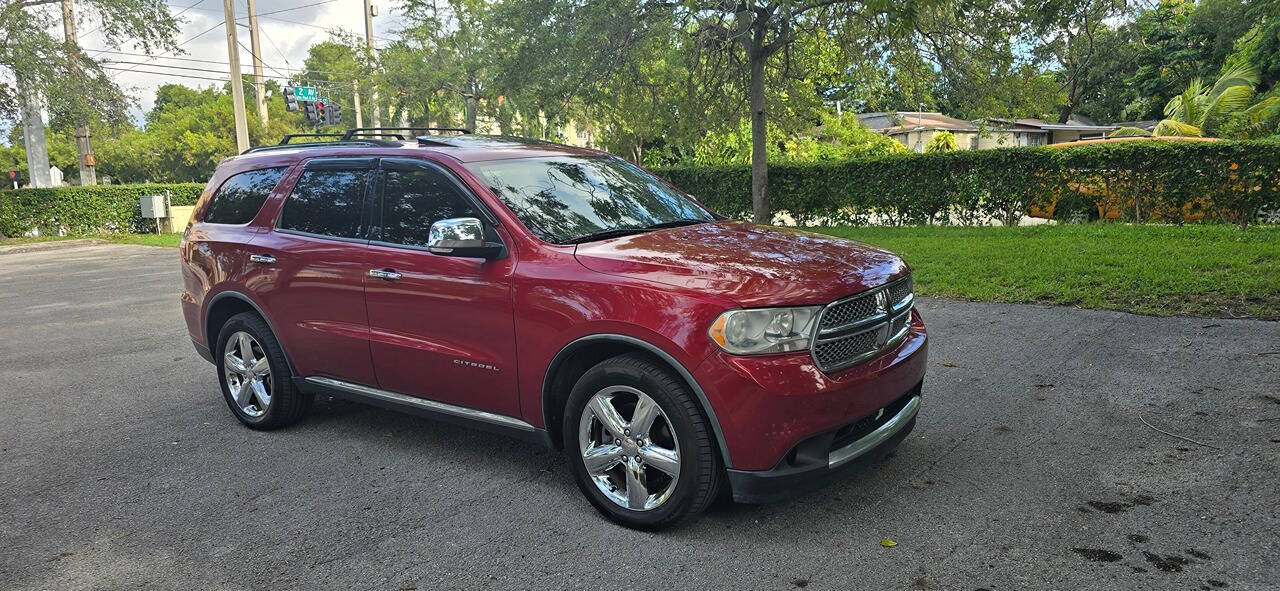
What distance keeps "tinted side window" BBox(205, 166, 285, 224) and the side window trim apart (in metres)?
0.24

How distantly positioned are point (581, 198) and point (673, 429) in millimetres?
1552

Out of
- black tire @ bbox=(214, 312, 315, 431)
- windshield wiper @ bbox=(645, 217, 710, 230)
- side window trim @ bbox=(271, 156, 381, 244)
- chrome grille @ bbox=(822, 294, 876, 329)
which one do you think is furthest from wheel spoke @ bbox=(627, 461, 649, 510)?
black tire @ bbox=(214, 312, 315, 431)

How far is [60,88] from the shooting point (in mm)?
23094

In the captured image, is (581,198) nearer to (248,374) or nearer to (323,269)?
(323,269)

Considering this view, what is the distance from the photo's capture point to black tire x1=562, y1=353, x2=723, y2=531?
3490 mm

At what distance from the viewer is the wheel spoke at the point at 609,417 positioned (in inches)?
146

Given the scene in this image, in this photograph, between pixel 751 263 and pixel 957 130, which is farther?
pixel 957 130

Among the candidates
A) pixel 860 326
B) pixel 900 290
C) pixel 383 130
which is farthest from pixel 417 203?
pixel 900 290

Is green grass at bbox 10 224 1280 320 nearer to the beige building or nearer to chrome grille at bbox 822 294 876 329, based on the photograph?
Result: chrome grille at bbox 822 294 876 329

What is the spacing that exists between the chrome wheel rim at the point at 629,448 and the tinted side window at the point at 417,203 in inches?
49.4

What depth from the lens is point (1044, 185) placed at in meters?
13.0

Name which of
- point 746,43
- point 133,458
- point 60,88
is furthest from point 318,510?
point 60,88

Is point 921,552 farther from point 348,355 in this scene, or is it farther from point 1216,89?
point 1216,89

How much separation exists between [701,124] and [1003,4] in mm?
5583
